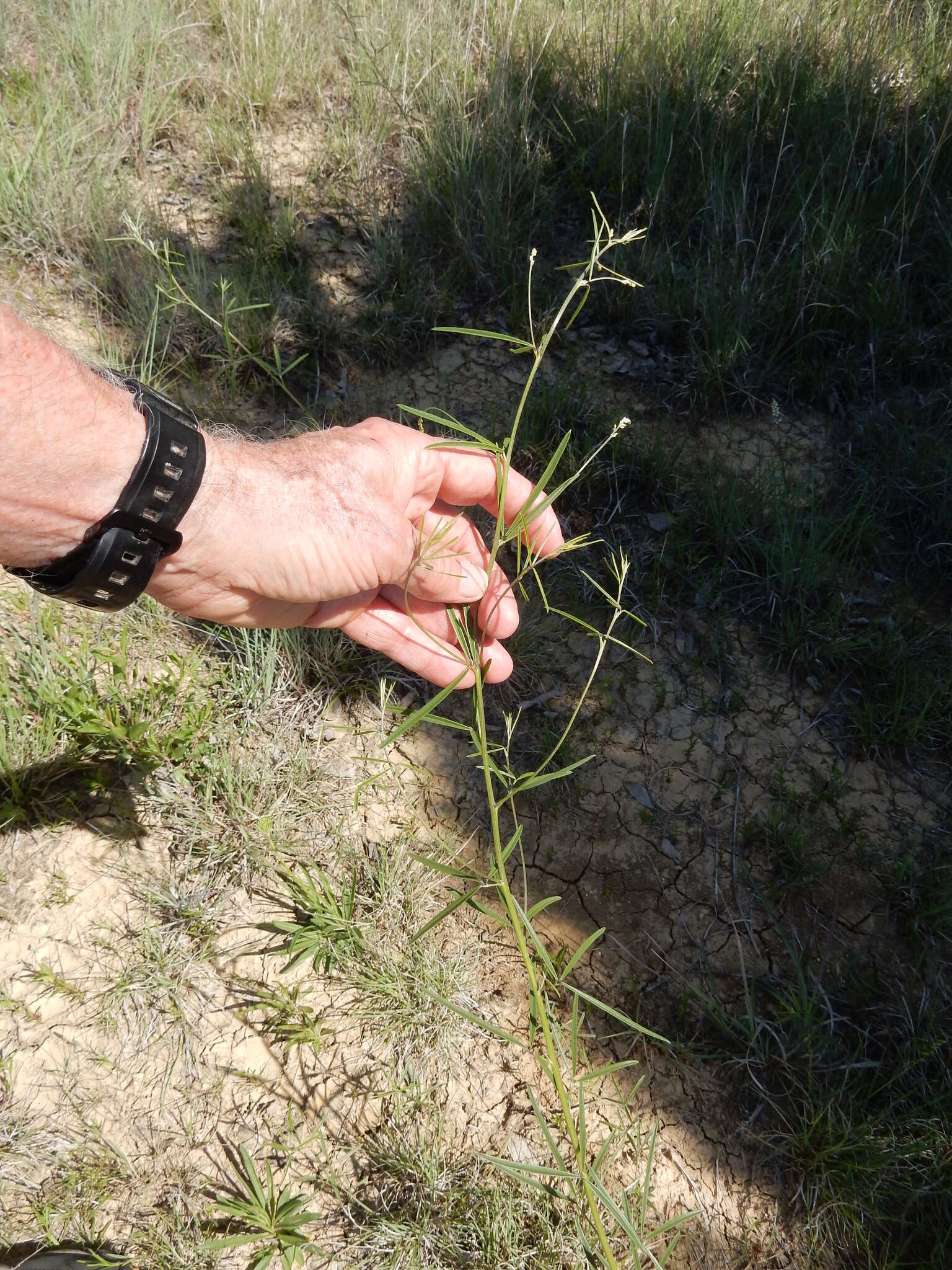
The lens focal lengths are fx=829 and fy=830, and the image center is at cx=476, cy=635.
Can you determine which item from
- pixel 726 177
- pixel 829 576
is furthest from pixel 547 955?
pixel 726 177

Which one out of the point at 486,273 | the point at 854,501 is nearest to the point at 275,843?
the point at 854,501

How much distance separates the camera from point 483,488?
6.67 feet

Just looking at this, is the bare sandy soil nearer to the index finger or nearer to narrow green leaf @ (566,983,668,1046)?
narrow green leaf @ (566,983,668,1046)

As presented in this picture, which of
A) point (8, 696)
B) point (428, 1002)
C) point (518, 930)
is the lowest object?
point (428, 1002)

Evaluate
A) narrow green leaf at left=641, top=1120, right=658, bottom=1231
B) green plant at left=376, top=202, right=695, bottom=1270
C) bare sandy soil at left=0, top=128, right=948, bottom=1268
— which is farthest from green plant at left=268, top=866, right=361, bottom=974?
narrow green leaf at left=641, top=1120, right=658, bottom=1231

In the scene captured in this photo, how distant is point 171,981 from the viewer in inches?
77.4

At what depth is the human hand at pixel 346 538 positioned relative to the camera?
5.84 ft

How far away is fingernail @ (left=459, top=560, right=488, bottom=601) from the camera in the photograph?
6.42ft

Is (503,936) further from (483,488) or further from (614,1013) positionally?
(483,488)

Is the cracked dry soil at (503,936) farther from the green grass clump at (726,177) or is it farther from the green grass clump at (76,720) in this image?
the green grass clump at (726,177)

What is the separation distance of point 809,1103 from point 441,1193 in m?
0.81

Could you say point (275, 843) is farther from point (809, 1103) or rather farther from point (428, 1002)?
point (809, 1103)

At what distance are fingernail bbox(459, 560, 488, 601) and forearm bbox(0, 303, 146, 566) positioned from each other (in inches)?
29.4

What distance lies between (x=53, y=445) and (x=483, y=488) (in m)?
0.94
